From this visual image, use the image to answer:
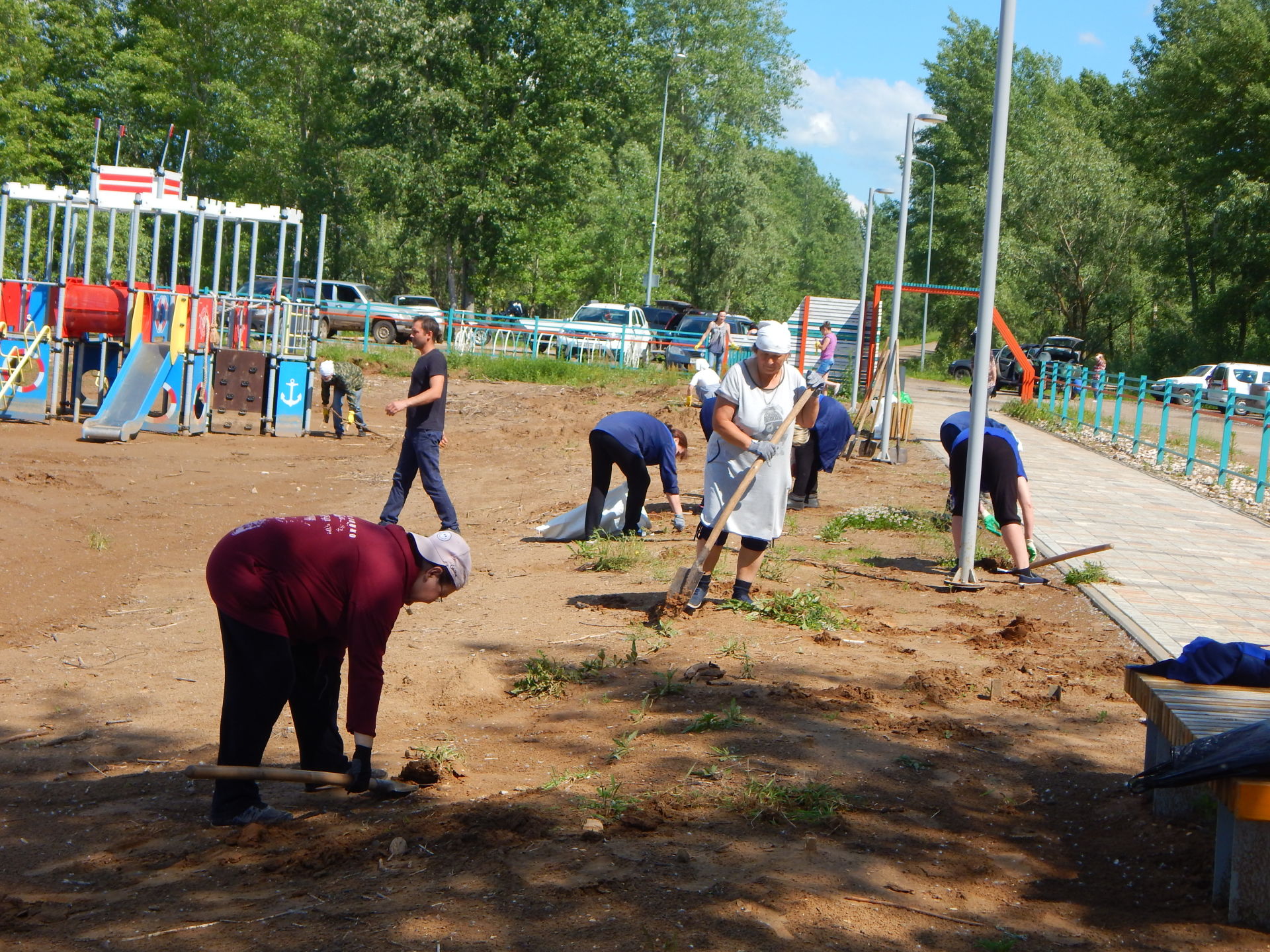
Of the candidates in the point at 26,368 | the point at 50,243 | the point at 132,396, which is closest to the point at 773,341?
the point at 132,396

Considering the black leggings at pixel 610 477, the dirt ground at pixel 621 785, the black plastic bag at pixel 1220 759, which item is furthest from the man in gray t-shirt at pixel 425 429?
the black plastic bag at pixel 1220 759

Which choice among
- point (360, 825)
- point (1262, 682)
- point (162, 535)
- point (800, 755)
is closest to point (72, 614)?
point (162, 535)

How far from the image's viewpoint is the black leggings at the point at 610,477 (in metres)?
9.44

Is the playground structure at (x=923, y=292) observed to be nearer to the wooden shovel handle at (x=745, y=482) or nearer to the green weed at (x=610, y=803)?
the wooden shovel handle at (x=745, y=482)

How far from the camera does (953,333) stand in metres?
58.6

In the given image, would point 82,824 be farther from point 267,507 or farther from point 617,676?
point 267,507

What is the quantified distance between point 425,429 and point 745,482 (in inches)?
143

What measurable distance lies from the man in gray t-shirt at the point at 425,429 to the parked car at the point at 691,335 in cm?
1879

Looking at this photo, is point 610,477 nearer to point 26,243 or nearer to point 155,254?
point 155,254

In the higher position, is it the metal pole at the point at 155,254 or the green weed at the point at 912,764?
the metal pole at the point at 155,254

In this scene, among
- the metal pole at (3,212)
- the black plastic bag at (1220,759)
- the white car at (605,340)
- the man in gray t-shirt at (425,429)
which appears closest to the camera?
the black plastic bag at (1220,759)

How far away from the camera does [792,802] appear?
4.39 meters

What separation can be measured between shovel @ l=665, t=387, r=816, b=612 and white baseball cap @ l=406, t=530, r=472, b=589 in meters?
3.14

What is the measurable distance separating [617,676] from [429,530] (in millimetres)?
5202
